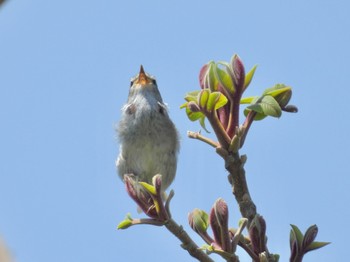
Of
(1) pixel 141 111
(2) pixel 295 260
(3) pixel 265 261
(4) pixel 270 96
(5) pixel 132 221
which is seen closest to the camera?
(3) pixel 265 261

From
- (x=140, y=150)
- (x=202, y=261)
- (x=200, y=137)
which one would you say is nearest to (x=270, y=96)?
(x=200, y=137)

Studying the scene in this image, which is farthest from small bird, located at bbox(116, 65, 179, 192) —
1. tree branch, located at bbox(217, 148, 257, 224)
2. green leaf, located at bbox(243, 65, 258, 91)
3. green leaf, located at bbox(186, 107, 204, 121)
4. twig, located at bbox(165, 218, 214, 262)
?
tree branch, located at bbox(217, 148, 257, 224)

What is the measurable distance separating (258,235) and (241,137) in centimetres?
41

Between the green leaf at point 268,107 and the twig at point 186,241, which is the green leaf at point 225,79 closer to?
the green leaf at point 268,107

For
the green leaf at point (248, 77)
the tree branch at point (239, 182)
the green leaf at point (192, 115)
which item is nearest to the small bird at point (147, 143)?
the green leaf at point (192, 115)

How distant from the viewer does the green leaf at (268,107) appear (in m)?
2.21

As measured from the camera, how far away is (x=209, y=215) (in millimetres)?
2207

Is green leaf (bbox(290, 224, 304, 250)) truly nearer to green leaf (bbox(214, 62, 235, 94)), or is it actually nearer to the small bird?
green leaf (bbox(214, 62, 235, 94))

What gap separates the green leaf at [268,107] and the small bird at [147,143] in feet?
12.9

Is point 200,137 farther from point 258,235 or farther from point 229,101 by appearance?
point 258,235

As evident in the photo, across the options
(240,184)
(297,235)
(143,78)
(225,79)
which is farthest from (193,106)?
(143,78)

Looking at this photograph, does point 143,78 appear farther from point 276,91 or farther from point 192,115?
point 276,91

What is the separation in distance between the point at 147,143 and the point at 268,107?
14.2ft

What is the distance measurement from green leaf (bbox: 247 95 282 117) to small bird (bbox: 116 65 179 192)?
394 centimetres
